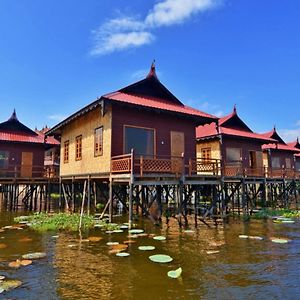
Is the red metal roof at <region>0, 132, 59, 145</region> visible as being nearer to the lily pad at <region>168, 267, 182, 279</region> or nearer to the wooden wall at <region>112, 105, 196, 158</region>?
the wooden wall at <region>112, 105, 196, 158</region>

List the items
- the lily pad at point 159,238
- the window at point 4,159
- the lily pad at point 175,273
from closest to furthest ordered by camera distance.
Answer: the lily pad at point 175,273
the lily pad at point 159,238
the window at point 4,159

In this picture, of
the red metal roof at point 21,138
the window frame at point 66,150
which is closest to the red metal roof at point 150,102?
the window frame at point 66,150

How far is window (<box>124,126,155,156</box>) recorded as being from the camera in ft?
48.6

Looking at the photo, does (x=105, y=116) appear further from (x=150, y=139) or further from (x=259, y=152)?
(x=259, y=152)

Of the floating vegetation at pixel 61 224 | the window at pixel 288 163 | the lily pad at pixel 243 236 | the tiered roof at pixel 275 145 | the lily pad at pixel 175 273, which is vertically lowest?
the lily pad at pixel 243 236

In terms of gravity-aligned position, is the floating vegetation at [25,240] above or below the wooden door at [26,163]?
below

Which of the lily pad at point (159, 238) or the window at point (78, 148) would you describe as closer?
the lily pad at point (159, 238)

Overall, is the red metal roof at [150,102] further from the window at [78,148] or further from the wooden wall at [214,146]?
the wooden wall at [214,146]

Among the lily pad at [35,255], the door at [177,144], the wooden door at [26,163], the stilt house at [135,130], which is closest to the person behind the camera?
the lily pad at [35,255]

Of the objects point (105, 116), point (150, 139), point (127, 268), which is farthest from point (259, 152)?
point (127, 268)

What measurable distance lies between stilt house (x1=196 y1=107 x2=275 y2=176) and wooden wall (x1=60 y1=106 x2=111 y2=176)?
→ 30.3 ft

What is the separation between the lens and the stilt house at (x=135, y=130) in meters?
14.3

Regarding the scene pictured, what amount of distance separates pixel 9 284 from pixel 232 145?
20446 mm

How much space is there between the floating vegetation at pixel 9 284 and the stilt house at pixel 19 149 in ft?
61.5
